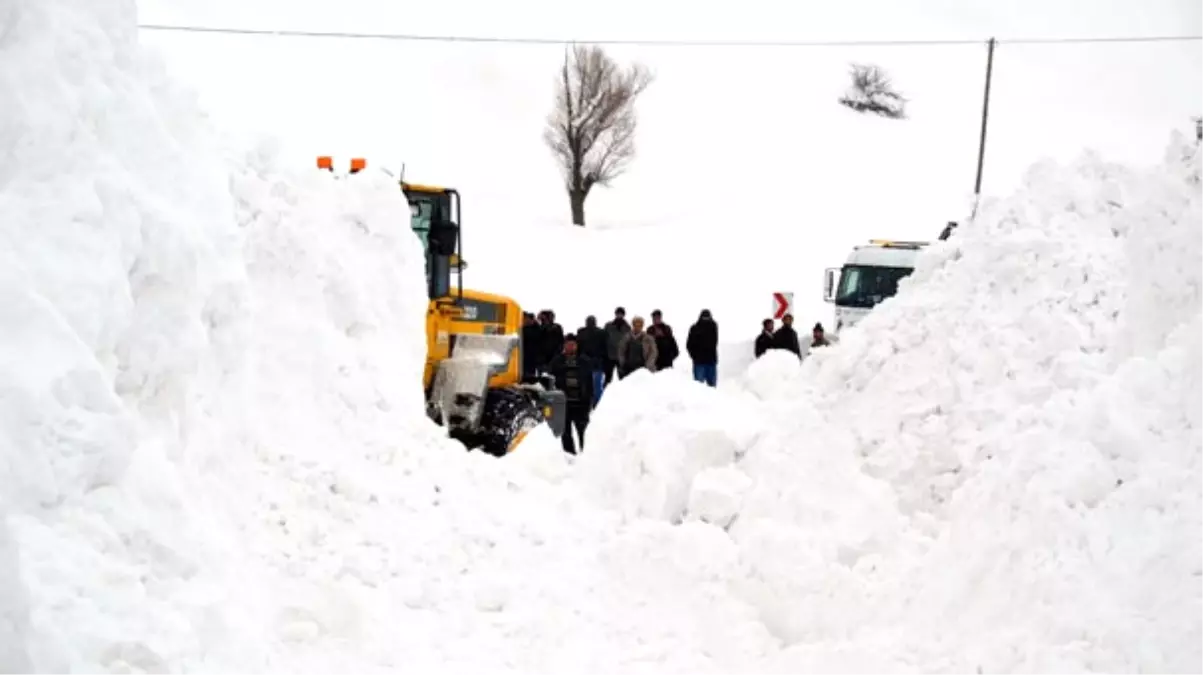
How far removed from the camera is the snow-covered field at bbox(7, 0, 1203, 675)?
3.48 m

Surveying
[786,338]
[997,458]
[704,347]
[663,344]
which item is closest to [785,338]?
[786,338]

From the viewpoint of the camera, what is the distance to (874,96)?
158 ft

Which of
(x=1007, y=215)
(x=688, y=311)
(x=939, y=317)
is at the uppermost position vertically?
(x=1007, y=215)

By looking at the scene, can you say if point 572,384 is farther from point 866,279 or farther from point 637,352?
point 866,279

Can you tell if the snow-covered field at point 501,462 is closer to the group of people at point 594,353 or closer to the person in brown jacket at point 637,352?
the group of people at point 594,353

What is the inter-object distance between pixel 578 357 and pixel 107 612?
9150 mm

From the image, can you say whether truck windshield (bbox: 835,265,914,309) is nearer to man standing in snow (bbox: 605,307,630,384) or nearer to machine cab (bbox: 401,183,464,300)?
man standing in snow (bbox: 605,307,630,384)

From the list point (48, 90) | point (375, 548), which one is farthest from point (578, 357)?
point (48, 90)

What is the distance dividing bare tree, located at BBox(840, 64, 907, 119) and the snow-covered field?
41.2m

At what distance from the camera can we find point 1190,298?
226 inches

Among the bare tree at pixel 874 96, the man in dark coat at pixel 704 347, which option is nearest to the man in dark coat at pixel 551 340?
the man in dark coat at pixel 704 347

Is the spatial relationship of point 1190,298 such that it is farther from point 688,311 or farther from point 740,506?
point 688,311

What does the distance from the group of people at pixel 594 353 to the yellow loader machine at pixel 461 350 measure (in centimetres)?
176

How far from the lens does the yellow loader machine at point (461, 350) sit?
907cm
